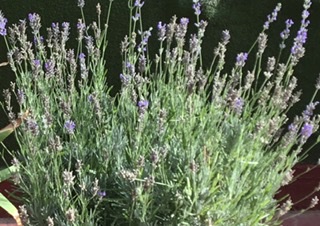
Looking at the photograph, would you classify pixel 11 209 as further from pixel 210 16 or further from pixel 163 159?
pixel 210 16

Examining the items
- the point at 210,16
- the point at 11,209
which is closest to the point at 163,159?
the point at 11,209

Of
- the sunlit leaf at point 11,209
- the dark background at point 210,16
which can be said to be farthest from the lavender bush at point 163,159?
the dark background at point 210,16

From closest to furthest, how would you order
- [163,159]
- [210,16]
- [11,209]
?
[163,159], [11,209], [210,16]

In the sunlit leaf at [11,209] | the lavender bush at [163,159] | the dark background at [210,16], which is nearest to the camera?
the lavender bush at [163,159]

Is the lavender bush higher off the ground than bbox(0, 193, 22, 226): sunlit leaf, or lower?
higher

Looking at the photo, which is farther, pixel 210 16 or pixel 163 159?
pixel 210 16

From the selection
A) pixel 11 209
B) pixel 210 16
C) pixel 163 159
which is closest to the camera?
pixel 163 159

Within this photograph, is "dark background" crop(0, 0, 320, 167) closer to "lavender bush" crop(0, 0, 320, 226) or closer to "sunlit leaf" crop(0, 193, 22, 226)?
"lavender bush" crop(0, 0, 320, 226)

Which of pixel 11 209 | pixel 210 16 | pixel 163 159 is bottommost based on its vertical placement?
pixel 11 209

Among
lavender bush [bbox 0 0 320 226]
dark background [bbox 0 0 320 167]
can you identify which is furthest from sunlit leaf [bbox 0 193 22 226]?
dark background [bbox 0 0 320 167]

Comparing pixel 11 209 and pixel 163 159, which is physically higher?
pixel 163 159

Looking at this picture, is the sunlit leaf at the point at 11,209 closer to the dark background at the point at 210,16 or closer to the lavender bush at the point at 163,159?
the lavender bush at the point at 163,159

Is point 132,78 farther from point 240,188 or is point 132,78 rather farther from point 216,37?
point 216,37

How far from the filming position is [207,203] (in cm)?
269
